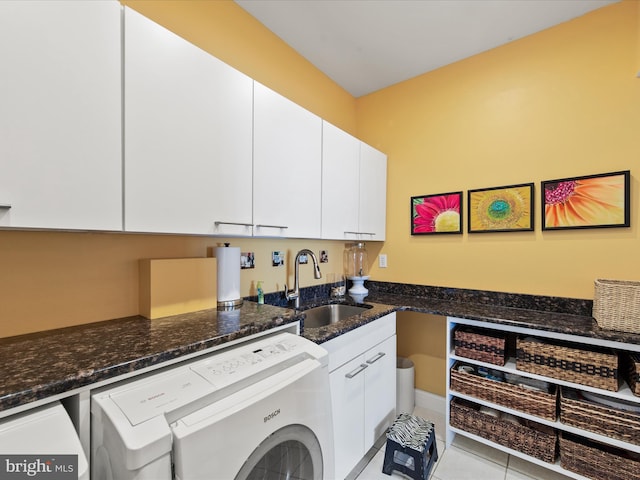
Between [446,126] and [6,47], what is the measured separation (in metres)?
2.40

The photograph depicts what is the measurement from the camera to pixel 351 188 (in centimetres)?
210

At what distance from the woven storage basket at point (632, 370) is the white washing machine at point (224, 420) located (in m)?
1.47

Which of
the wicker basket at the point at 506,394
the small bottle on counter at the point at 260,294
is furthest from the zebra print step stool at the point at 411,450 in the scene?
the small bottle on counter at the point at 260,294

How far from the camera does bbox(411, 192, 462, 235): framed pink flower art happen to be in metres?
2.20

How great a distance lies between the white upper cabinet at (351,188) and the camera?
6.15ft

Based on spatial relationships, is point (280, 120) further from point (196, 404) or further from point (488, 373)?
point (488, 373)

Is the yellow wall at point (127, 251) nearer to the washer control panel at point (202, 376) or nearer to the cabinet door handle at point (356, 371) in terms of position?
the washer control panel at point (202, 376)

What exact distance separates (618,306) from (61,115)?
2.46 meters

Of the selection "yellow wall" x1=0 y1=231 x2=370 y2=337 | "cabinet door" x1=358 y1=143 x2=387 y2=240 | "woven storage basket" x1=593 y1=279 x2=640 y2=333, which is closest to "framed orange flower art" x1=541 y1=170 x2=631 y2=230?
Result: "woven storage basket" x1=593 y1=279 x2=640 y2=333

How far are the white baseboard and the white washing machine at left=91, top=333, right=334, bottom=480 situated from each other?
1526 mm

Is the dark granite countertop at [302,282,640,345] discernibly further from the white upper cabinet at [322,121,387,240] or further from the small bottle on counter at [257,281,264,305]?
the white upper cabinet at [322,121,387,240]

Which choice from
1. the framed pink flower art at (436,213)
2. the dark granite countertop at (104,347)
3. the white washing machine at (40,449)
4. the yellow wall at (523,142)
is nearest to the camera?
the white washing machine at (40,449)

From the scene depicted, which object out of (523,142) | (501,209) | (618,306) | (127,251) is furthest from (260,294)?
(523,142)

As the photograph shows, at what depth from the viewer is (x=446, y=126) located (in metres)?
2.26
